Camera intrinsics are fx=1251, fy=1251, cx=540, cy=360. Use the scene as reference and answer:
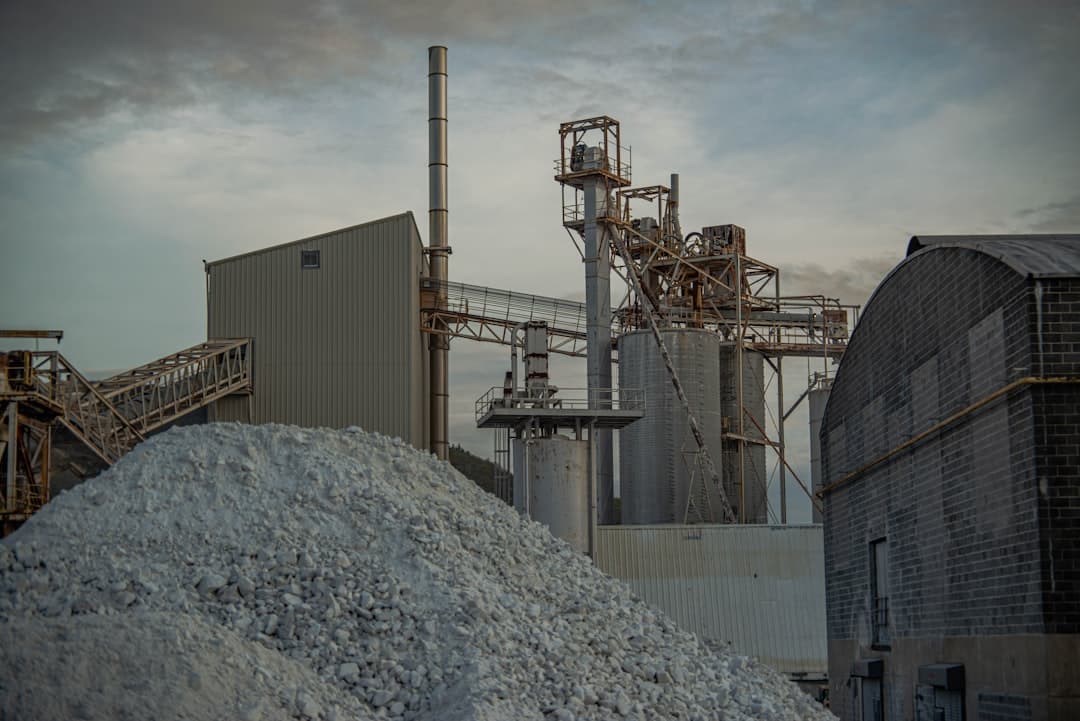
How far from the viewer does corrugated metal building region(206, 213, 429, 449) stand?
31078mm

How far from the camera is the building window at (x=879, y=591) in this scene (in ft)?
68.2

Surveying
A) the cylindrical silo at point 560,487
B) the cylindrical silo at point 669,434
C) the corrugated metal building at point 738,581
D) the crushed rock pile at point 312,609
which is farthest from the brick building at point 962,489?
the cylindrical silo at point 669,434

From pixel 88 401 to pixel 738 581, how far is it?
15.9 m

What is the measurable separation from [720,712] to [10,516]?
1433 cm

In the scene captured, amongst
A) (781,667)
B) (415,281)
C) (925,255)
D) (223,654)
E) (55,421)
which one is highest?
(415,281)

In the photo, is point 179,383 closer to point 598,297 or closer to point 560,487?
point 560,487

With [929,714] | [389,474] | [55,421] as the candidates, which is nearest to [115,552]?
[389,474]

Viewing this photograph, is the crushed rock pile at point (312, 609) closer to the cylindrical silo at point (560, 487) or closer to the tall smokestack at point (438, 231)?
the cylindrical silo at point (560, 487)

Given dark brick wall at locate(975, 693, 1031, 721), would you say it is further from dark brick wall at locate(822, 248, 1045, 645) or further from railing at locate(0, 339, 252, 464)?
railing at locate(0, 339, 252, 464)

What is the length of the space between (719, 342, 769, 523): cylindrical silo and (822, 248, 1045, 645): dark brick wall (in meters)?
13.3

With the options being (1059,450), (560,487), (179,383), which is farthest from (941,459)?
(179,383)

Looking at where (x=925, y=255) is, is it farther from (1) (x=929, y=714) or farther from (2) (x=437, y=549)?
(2) (x=437, y=549)

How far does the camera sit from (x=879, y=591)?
21.2m

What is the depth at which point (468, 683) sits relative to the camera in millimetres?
15312
